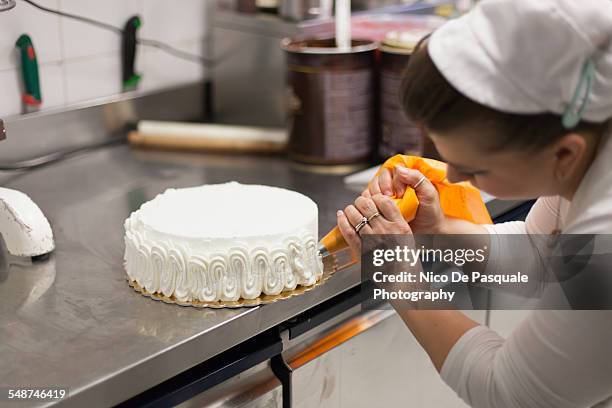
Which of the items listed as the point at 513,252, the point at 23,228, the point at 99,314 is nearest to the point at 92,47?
the point at 23,228

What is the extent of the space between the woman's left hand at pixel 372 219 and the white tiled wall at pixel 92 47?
0.86 m

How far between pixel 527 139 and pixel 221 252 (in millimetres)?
440

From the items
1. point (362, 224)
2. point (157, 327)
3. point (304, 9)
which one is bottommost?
point (157, 327)

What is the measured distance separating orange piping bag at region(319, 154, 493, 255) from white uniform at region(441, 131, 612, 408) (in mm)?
245

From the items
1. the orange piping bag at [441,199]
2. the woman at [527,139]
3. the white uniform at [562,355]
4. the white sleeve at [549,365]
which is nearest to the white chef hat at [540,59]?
the woman at [527,139]

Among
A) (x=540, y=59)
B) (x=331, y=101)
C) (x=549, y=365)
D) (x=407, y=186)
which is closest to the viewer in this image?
(x=540, y=59)

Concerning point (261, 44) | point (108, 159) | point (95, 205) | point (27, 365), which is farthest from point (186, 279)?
point (261, 44)

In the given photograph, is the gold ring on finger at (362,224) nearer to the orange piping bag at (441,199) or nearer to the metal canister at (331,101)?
Result: the orange piping bag at (441,199)

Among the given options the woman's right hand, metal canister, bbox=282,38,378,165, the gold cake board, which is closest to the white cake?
the gold cake board

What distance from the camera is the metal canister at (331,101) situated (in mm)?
1612

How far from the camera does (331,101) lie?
1.63 meters

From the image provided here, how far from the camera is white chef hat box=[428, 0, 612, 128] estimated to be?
32.6 inches

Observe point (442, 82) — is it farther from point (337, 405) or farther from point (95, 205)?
point (95, 205)

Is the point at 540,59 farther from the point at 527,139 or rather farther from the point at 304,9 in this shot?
the point at 304,9
